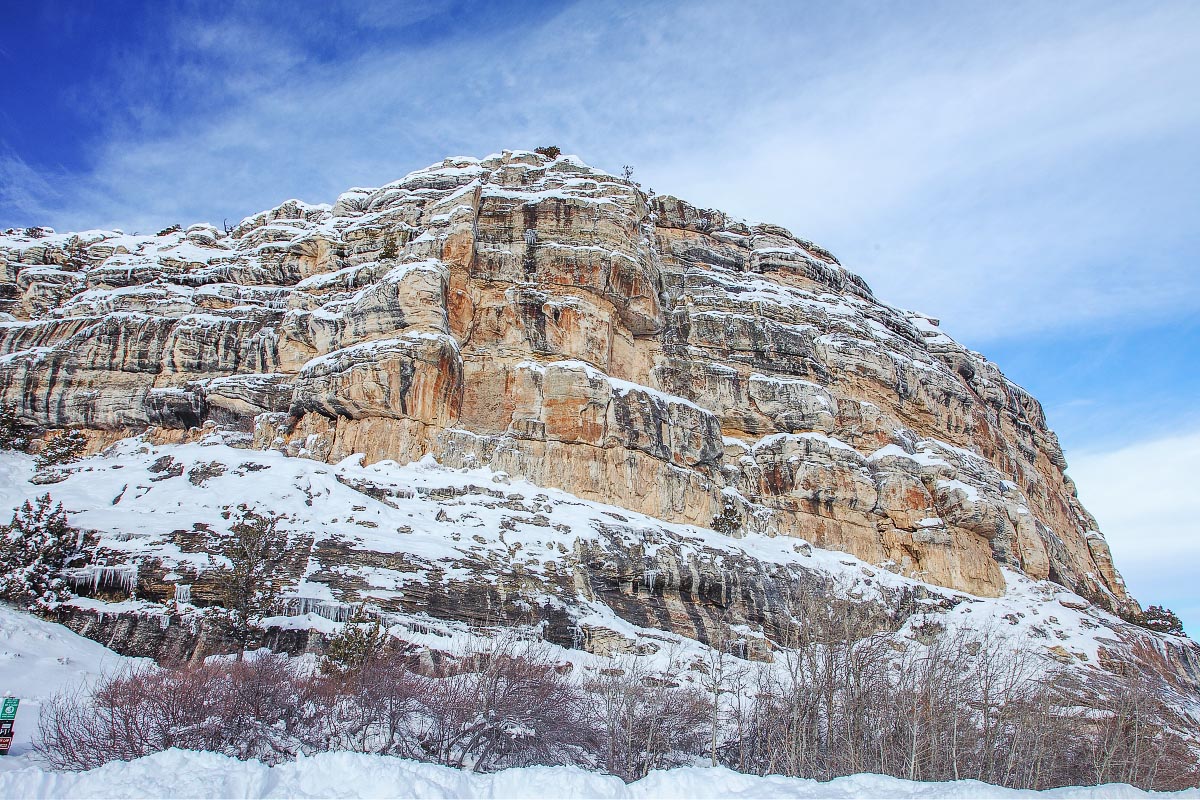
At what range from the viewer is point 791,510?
2009 inches

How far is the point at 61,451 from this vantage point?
41781 millimetres

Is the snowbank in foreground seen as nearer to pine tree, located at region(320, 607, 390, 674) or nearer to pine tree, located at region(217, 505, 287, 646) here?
pine tree, located at region(320, 607, 390, 674)

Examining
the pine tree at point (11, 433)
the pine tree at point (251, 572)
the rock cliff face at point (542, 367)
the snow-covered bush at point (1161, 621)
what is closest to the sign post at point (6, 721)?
the pine tree at point (251, 572)

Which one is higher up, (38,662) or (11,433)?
(11,433)

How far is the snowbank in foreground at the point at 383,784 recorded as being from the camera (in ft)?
41.9

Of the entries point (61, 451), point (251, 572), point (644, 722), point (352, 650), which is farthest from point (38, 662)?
point (61, 451)

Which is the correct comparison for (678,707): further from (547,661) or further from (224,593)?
(224,593)

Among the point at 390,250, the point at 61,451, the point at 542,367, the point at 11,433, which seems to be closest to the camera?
the point at 61,451

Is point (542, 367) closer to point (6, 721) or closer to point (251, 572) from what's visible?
point (251, 572)

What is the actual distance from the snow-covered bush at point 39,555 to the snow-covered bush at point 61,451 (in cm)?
1499

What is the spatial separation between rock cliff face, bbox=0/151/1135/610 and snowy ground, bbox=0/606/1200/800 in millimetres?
27947

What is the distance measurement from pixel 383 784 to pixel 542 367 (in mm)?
35010

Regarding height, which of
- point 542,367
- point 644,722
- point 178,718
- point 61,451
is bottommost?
point 644,722

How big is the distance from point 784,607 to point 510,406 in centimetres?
1977
